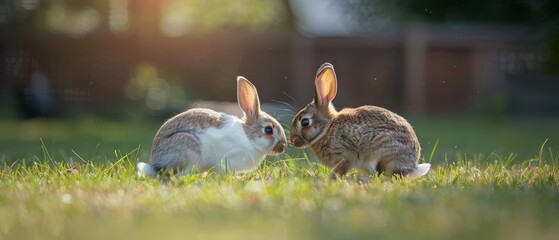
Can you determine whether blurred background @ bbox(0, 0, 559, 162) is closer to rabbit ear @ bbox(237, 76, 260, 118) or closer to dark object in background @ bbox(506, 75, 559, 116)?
dark object in background @ bbox(506, 75, 559, 116)

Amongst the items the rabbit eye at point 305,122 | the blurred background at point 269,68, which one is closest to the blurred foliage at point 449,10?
the blurred background at point 269,68

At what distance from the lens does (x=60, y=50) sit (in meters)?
14.5

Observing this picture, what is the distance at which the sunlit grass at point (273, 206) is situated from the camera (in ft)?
9.51

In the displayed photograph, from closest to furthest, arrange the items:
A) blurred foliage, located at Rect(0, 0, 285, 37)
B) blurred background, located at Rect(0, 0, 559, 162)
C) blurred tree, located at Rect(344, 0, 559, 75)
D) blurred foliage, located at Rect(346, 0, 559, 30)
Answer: blurred background, located at Rect(0, 0, 559, 162), blurred foliage, located at Rect(0, 0, 285, 37), blurred tree, located at Rect(344, 0, 559, 75), blurred foliage, located at Rect(346, 0, 559, 30)

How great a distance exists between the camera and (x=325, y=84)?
5195mm

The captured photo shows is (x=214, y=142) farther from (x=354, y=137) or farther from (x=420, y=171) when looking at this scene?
(x=420, y=171)

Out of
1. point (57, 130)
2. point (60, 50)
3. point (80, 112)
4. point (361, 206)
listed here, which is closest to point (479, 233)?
point (361, 206)

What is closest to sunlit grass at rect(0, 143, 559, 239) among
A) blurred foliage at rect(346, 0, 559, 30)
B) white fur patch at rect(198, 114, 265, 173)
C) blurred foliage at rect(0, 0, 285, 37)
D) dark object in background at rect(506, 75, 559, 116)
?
white fur patch at rect(198, 114, 265, 173)

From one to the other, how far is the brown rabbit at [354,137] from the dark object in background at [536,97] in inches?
387

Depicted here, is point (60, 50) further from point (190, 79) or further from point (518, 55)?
point (518, 55)

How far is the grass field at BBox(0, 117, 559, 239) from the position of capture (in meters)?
2.90

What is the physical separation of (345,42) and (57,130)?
6115 millimetres

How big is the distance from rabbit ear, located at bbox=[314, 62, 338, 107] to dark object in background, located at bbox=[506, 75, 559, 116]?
32.1ft

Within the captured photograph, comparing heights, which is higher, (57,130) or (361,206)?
(361,206)
